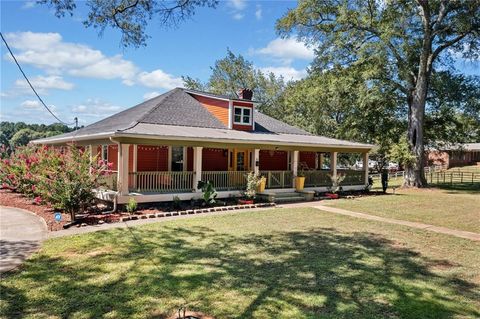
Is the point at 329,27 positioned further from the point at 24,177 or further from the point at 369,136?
the point at 24,177

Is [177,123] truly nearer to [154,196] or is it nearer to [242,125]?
[242,125]

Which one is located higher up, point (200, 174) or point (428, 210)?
point (200, 174)

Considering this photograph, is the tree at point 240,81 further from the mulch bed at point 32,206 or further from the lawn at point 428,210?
the mulch bed at point 32,206

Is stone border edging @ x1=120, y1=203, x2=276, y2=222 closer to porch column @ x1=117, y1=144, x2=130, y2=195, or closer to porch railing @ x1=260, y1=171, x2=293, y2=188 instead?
porch column @ x1=117, y1=144, x2=130, y2=195

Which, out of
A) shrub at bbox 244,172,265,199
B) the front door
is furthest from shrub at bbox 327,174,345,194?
shrub at bbox 244,172,265,199

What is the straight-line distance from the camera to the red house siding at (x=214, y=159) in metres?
18.3

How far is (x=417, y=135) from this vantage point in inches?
1015

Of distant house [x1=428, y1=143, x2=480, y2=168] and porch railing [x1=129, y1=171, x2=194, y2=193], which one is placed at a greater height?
distant house [x1=428, y1=143, x2=480, y2=168]

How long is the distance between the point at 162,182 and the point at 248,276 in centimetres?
887

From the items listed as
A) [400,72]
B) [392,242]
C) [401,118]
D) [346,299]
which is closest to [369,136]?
[401,118]

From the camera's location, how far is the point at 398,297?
5.42m

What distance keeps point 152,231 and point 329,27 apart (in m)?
23.0

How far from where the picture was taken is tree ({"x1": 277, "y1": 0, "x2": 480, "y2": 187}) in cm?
2442

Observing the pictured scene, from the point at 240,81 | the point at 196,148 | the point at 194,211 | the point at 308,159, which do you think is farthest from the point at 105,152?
the point at 240,81
